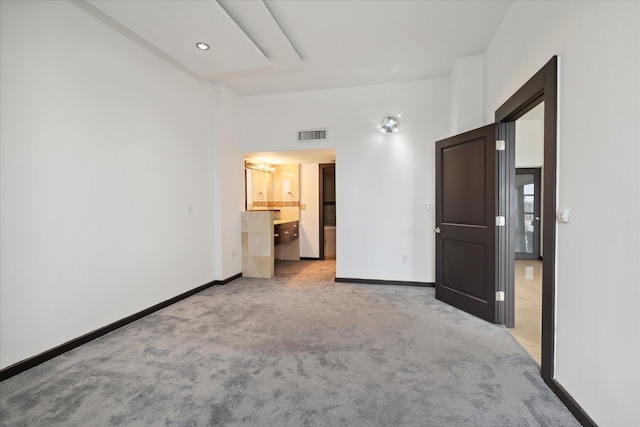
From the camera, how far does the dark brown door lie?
Result: 3.03m

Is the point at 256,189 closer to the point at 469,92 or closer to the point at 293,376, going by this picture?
the point at 469,92

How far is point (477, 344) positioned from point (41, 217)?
3.77 metres

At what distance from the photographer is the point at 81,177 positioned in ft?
8.66

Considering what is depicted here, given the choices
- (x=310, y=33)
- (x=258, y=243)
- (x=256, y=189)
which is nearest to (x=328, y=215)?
(x=256, y=189)

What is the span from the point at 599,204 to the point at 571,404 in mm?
1178

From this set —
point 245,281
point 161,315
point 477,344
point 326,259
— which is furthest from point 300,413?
point 326,259

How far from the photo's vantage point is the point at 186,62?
11.4 ft

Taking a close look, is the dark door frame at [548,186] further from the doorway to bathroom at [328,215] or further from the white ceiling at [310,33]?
the doorway to bathroom at [328,215]

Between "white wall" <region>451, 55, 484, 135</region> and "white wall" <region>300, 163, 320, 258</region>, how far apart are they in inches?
139

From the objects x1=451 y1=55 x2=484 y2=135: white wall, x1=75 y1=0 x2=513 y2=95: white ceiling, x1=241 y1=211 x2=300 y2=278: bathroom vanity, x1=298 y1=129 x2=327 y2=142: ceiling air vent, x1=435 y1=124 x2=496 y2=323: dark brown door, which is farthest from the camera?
x1=241 y1=211 x2=300 y2=278: bathroom vanity

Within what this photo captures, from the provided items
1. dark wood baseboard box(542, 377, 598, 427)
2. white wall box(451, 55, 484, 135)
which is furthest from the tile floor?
white wall box(451, 55, 484, 135)

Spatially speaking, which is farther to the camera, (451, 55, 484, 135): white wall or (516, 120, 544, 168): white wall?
(516, 120, 544, 168): white wall

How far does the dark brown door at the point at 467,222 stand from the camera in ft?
9.95

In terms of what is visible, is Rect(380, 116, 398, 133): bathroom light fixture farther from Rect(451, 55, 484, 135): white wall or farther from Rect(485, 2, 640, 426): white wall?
Rect(485, 2, 640, 426): white wall
